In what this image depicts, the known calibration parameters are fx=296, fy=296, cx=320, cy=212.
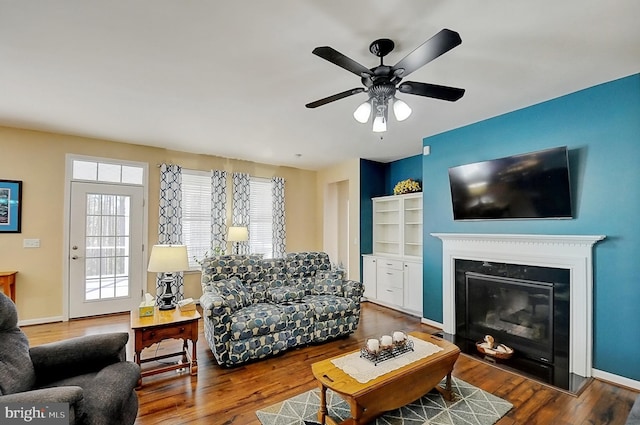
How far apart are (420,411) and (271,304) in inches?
76.8

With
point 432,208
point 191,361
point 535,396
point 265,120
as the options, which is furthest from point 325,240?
point 535,396

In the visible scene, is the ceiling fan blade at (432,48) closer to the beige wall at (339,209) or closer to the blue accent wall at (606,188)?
the blue accent wall at (606,188)

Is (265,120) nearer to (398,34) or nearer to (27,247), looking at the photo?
(398,34)

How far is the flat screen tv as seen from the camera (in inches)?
117

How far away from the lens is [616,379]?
106 inches

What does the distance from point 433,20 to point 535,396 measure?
3059 mm

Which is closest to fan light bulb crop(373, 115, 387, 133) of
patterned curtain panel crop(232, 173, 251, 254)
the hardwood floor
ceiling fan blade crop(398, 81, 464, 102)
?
ceiling fan blade crop(398, 81, 464, 102)

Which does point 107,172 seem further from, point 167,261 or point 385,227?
point 385,227

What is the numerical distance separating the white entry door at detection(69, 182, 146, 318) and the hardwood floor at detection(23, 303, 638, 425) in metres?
1.69

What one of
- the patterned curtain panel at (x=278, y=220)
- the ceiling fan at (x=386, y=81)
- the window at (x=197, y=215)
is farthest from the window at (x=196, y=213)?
the ceiling fan at (x=386, y=81)

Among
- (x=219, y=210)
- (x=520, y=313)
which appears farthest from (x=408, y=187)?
(x=219, y=210)

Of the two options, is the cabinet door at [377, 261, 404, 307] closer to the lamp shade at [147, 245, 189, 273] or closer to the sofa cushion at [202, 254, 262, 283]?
the sofa cushion at [202, 254, 262, 283]

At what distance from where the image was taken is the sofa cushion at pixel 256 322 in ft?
9.83

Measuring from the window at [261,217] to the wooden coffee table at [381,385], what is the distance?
4116mm
